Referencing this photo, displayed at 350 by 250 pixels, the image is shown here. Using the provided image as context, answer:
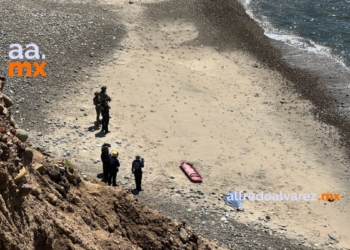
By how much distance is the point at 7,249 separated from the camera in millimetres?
8531

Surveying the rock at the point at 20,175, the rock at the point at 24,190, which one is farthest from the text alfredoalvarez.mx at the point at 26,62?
the rock at the point at 24,190

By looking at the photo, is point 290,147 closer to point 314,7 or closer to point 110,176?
point 110,176

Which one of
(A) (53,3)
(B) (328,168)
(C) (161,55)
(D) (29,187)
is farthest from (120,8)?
(D) (29,187)

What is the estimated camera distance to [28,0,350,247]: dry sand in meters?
20.9

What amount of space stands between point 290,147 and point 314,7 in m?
21.9

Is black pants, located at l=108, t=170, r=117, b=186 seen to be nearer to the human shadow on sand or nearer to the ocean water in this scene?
the human shadow on sand

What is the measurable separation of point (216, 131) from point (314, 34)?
17.9 m

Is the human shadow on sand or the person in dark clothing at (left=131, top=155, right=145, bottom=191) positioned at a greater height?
the person in dark clothing at (left=131, top=155, right=145, bottom=191)

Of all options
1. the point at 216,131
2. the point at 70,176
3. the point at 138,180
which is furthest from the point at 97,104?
the point at 70,176

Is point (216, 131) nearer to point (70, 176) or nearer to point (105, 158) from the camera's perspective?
point (105, 158)

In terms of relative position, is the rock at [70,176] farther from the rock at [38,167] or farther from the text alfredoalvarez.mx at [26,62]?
the text alfredoalvarez.mx at [26,62]

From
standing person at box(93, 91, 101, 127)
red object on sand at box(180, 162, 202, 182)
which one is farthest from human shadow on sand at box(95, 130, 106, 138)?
red object on sand at box(180, 162, 202, 182)

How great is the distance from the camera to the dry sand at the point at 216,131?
2094 cm

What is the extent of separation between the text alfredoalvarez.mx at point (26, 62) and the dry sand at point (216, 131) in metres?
2.93
